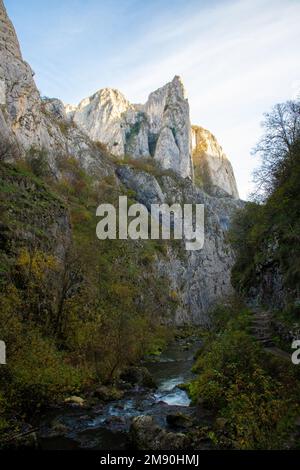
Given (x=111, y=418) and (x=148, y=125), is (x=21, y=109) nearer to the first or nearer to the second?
(x=111, y=418)

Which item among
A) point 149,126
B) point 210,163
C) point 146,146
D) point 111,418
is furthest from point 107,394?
point 210,163

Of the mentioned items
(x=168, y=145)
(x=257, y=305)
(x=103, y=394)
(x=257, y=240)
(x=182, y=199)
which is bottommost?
(x=103, y=394)

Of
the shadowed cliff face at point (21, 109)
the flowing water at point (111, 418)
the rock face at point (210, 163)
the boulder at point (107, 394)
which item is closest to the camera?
the flowing water at point (111, 418)

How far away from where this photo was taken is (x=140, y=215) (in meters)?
76.2

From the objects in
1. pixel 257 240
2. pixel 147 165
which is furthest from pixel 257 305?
pixel 147 165

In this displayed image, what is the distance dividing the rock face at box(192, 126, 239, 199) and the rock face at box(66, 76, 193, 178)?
30470 millimetres

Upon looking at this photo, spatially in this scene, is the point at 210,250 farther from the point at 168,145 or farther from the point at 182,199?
the point at 168,145

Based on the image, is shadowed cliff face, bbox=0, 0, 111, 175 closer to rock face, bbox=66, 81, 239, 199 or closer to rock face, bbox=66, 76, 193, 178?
rock face, bbox=66, 81, 239, 199

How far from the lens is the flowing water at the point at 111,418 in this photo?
13648 millimetres

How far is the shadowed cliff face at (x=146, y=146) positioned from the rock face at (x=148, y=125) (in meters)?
0.36

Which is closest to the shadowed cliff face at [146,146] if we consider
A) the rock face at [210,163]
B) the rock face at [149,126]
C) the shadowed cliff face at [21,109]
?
the shadowed cliff face at [21,109]

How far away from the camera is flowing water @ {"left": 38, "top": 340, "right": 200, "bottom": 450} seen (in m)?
13.6

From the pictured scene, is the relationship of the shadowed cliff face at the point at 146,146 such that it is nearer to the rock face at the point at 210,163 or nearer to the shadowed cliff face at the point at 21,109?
the shadowed cliff face at the point at 21,109
